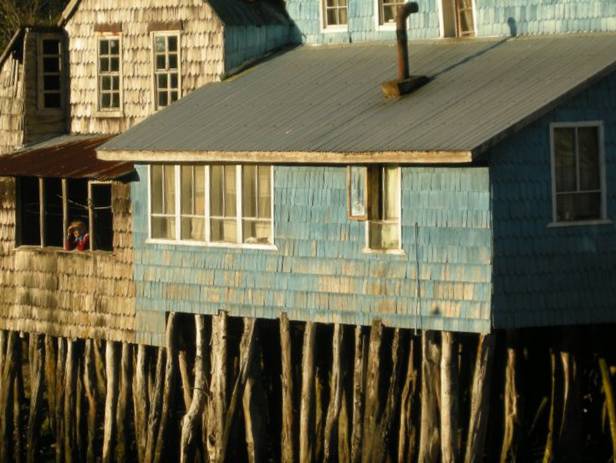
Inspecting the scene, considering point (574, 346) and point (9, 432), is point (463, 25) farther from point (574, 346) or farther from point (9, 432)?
point (9, 432)

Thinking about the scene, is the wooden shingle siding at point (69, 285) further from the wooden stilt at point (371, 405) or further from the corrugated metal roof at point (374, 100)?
the wooden stilt at point (371, 405)

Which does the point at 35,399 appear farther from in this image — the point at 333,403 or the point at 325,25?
the point at 325,25

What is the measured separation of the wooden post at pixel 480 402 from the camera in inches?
1193

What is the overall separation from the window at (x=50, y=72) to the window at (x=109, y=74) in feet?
3.09

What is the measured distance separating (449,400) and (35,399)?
10.1 m

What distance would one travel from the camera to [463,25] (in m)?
35.7

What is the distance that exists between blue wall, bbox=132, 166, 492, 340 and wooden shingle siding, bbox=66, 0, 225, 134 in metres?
3.41

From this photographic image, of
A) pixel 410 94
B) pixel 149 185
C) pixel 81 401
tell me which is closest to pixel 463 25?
pixel 410 94

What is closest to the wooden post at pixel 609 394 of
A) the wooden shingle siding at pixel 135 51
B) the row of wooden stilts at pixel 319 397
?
the row of wooden stilts at pixel 319 397

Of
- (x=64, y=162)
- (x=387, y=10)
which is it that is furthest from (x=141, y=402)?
(x=387, y=10)

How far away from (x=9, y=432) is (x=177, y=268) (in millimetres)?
6346

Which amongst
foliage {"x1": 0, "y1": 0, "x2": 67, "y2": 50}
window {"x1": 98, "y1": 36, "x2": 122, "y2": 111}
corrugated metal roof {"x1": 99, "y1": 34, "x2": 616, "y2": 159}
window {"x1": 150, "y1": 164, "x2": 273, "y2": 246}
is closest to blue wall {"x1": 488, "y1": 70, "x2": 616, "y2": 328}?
corrugated metal roof {"x1": 99, "y1": 34, "x2": 616, "y2": 159}

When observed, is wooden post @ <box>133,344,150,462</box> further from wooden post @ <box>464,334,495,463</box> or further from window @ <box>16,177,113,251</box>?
wooden post @ <box>464,334,495,463</box>

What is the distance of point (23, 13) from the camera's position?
5456 centimetres
